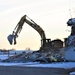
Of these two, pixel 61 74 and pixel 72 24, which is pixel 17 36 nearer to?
pixel 72 24

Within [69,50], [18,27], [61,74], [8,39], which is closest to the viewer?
[61,74]

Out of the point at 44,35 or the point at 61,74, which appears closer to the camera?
the point at 61,74

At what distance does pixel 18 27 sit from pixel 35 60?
8.75 m

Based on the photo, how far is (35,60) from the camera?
48.0 meters

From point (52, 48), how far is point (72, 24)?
10.2 metres

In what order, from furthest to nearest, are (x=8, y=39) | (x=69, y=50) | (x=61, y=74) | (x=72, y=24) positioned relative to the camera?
(x=8, y=39)
(x=72, y=24)
(x=69, y=50)
(x=61, y=74)

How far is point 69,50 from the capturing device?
40.7 m

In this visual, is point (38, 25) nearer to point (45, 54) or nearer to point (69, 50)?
point (45, 54)

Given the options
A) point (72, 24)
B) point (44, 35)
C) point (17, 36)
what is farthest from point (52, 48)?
point (72, 24)

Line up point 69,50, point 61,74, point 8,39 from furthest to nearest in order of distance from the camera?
point 8,39, point 69,50, point 61,74

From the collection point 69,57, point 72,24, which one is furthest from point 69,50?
point 72,24

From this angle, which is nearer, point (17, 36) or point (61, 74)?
point (61, 74)

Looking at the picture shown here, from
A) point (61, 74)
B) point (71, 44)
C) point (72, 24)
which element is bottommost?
point (61, 74)

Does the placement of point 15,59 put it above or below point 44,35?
below
